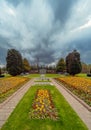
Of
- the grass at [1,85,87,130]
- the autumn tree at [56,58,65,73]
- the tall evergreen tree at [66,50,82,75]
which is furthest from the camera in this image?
the autumn tree at [56,58,65,73]

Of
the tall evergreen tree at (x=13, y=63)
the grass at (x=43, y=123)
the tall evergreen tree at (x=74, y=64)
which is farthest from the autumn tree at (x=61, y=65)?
the grass at (x=43, y=123)

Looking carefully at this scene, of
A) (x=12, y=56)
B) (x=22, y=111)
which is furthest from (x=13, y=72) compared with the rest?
(x=22, y=111)

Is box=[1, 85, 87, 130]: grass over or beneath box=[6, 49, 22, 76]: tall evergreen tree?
beneath

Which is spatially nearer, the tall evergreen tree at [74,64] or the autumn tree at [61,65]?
the tall evergreen tree at [74,64]

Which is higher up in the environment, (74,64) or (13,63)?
(13,63)

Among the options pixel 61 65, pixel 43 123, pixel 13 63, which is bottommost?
pixel 43 123

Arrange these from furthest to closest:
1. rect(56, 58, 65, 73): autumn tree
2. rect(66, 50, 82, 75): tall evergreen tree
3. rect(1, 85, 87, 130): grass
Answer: rect(56, 58, 65, 73): autumn tree < rect(66, 50, 82, 75): tall evergreen tree < rect(1, 85, 87, 130): grass

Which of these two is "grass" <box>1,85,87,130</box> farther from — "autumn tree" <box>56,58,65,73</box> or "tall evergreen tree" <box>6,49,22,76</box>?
"autumn tree" <box>56,58,65,73</box>

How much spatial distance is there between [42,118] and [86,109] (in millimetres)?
2899

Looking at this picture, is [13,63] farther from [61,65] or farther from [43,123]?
[43,123]

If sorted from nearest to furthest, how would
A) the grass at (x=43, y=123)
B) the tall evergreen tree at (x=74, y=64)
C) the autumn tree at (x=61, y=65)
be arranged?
the grass at (x=43, y=123) → the tall evergreen tree at (x=74, y=64) → the autumn tree at (x=61, y=65)

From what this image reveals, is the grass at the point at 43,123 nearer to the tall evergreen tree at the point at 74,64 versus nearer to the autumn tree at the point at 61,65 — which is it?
the tall evergreen tree at the point at 74,64

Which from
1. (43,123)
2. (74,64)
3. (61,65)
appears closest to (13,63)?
(74,64)

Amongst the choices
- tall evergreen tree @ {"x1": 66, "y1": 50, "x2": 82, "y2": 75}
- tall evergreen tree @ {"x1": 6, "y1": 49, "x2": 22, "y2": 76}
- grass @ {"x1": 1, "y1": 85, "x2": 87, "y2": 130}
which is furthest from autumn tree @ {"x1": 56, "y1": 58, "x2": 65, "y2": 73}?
grass @ {"x1": 1, "y1": 85, "x2": 87, "y2": 130}
